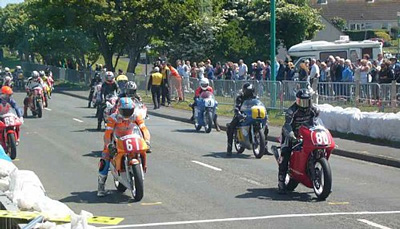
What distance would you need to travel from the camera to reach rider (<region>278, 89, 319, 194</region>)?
43.6 ft

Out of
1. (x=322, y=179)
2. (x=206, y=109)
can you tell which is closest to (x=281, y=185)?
(x=322, y=179)

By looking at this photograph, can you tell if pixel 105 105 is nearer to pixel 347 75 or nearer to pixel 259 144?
pixel 259 144

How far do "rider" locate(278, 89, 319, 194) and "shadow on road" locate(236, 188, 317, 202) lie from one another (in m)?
0.17

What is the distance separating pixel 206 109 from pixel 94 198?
1126 centimetres

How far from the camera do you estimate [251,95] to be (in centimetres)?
1905

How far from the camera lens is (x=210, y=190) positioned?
1391 centimetres

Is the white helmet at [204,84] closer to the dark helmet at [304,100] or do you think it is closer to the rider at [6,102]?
the rider at [6,102]

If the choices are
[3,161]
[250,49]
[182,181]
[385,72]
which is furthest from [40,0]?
[3,161]

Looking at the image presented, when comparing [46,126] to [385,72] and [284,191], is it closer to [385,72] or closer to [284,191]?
[385,72]

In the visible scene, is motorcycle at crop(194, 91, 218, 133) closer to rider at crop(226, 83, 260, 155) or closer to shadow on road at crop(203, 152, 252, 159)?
shadow on road at crop(203, 152, 252, 159)

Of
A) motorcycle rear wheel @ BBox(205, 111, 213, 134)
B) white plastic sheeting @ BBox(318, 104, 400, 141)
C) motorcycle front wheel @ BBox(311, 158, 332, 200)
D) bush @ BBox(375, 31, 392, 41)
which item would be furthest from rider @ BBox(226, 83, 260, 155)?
bush @ BBox(375, 31, 392, 41)

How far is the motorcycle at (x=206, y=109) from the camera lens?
954 inches

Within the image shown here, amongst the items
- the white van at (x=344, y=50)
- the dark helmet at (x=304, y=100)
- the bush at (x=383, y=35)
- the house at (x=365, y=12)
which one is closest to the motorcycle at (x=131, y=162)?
the dark helmet at (x=304, y=100)

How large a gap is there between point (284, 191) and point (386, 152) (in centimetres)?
570
